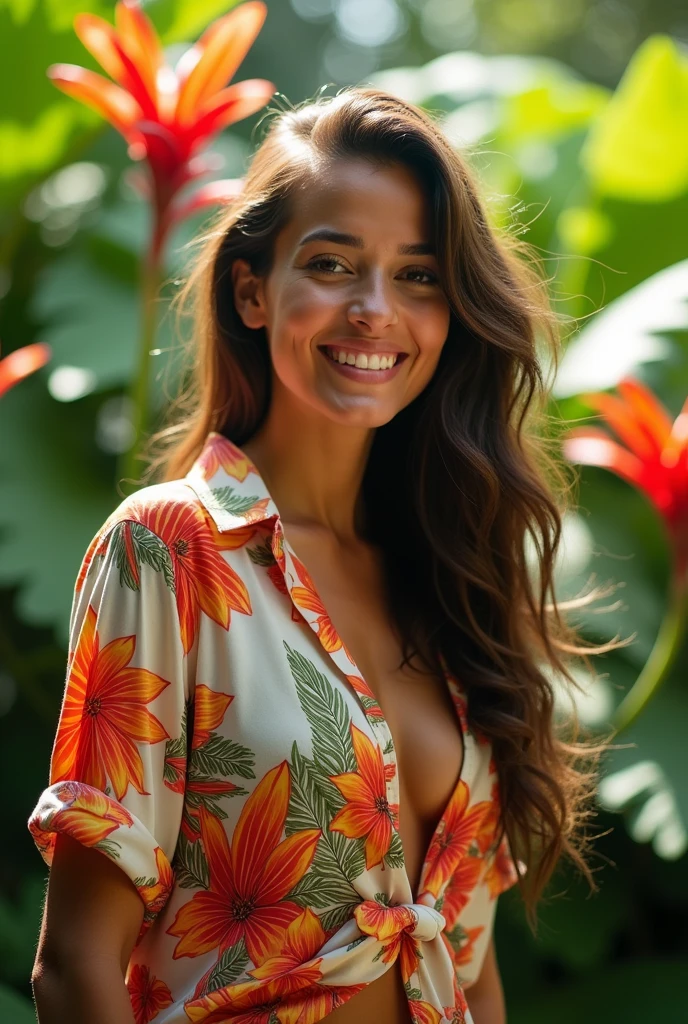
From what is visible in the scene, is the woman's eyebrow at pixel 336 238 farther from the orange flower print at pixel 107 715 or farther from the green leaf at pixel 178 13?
the green leaf at pixel 178 13

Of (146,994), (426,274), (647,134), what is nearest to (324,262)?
(426,274)

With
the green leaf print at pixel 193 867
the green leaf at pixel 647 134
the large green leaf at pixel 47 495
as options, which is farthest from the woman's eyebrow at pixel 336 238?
the green leaf at pixel 647 134

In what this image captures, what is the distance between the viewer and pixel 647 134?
2.80 metres

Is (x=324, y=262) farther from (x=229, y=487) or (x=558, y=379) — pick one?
(x=558, y=379)

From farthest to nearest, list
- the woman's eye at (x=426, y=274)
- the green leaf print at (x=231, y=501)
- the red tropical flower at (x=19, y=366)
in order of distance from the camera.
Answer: the red tropical flower at (x=19, y=366) → the woman's eye at (x=426, y=274) → the green leaf print at (x=231, y=501)

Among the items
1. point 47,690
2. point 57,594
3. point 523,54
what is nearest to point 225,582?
point 57,594

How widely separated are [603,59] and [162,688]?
33.1 feet

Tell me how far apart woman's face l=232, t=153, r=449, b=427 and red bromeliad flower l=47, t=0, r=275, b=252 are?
611 mm

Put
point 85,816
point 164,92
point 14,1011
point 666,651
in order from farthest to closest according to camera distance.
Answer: point 666,651 < point 164,92 < point 14,1011 < point 85,816

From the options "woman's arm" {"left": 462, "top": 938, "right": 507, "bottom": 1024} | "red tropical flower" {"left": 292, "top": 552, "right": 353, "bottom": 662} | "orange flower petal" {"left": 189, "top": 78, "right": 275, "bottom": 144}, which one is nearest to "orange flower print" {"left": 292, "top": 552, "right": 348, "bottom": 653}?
"red tropical flower" {"left": 292, "top": 552, "right": 353, "bottom": 662}

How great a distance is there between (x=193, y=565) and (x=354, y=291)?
1.24ft

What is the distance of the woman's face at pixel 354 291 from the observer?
1381 mm

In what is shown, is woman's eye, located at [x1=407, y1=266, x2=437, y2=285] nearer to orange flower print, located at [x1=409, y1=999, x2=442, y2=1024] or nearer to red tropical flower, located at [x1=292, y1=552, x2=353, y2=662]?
red tropical flower, located at [x1=292, y1=552, x2=353, y2=662]

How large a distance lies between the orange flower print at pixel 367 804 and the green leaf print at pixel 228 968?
6.3 inches
